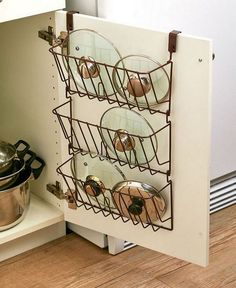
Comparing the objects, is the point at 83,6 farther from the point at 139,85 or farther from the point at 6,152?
the point at 6,152

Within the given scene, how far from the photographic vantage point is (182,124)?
1.62 metres

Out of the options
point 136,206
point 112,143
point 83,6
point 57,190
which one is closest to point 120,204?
point 136,206

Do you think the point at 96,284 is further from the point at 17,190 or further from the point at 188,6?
the point at 188,6

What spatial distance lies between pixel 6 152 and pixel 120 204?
358mm

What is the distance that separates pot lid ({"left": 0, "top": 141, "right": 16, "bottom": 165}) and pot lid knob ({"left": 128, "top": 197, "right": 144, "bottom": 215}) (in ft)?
1.22

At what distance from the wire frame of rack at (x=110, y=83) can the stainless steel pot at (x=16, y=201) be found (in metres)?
0.30

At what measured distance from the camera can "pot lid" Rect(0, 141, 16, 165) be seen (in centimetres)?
191

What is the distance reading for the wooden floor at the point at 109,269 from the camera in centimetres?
189

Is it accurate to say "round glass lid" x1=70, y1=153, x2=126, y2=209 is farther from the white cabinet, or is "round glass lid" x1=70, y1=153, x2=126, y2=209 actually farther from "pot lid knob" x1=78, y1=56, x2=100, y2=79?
"pot lid knob" x1=78, y1=56, x2=100, y2=79

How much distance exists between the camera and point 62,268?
1966 millimetres

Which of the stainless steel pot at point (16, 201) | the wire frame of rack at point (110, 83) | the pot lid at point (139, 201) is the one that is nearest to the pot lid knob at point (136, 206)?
the pot lid at point (139, 201)

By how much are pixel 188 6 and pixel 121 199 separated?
1.78 ft

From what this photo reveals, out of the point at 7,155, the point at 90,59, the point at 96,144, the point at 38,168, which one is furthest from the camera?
the point at 38,168

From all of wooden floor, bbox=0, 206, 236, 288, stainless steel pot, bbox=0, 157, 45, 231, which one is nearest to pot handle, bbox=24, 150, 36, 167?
stainless steel pot, bbox=0, 157, 45, 231
